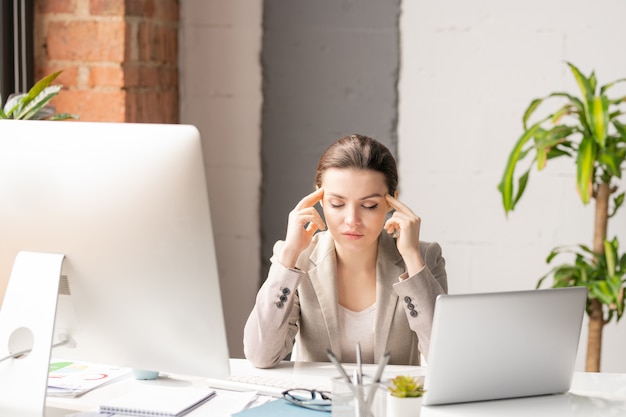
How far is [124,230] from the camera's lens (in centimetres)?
140

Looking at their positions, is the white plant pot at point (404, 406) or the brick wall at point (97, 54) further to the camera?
the brick wall at point (97, 54)

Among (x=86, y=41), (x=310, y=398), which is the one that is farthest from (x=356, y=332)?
(x=86, y=41)

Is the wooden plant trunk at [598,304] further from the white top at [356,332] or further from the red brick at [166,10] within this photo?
the red brick at [166,10]

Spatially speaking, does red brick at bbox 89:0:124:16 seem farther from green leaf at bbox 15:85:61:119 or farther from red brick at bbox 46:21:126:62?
green leaf at bbox 15:85:61:119

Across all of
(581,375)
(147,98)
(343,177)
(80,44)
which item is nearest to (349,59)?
(147,98)

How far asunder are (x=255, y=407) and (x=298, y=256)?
57 cm

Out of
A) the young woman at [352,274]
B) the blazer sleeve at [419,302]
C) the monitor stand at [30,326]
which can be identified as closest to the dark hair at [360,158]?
the young woman at [352,274]

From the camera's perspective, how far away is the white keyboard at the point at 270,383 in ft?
5.58

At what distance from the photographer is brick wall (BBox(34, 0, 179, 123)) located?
290cm

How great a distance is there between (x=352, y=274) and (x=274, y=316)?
0.79 feet

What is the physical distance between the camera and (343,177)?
6.82 feet

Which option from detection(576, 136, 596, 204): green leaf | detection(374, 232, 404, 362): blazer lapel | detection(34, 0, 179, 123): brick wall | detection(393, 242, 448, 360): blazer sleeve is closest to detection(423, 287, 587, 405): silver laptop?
detection(393, 242, 448, 360): blazer sleeve

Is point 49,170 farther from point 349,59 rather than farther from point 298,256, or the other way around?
point 349,59

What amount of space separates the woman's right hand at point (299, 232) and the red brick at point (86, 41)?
1126mm
